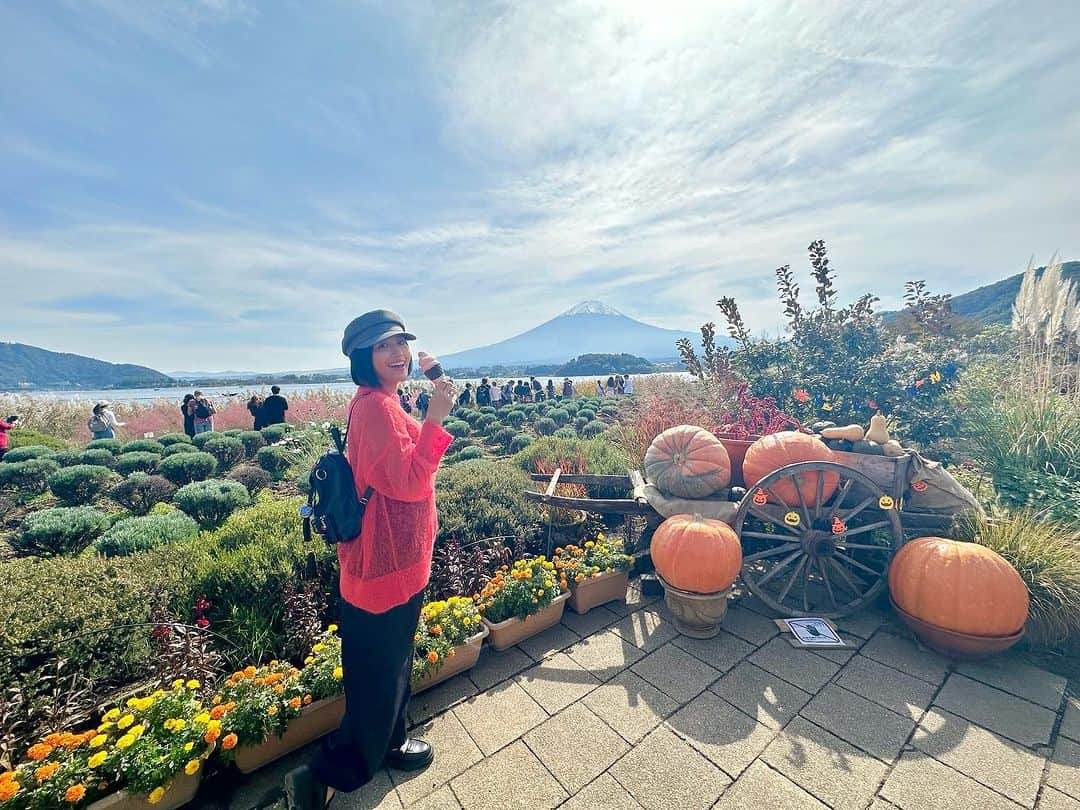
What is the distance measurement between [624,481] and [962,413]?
4.47 metres

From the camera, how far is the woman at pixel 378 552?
1.65 m

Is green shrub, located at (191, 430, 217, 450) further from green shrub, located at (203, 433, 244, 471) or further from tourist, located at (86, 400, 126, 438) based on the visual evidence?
tourist, located at (86, 400, 126, 438)

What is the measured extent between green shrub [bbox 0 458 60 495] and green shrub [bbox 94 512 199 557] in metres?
4.90

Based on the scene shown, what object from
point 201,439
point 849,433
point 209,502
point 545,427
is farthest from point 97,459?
point 849,433

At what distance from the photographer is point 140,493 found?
6094 millimetres

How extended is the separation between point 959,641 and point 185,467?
9809mm

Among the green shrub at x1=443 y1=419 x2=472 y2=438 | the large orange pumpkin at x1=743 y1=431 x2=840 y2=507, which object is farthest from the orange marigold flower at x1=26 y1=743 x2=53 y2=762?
the green shrub at x1=443 y1=419 x2=472 y2=438

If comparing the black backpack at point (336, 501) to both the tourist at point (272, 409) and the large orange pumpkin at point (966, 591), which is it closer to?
the large orange pumpkin at point (966, 591)

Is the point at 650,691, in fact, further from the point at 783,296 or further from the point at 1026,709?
the point at 783,296

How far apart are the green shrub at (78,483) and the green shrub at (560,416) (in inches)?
380

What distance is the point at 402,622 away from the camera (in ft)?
5.89

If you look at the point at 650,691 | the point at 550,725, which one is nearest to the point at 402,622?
A: the point at 550,725

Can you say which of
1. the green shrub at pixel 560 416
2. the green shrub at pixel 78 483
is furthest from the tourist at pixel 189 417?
the green shrub at pixel 560 416

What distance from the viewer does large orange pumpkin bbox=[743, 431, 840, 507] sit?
10.3ft
